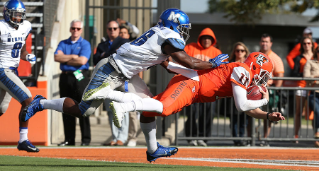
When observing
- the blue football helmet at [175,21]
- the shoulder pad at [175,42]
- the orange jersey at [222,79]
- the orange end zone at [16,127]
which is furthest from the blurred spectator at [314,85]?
the orange end zone at [16,127]

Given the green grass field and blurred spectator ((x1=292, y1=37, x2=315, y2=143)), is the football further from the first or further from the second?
blurred spectator ((x1=292, y1=37, x2=315, y2=143))

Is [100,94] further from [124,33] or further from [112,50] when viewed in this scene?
[124,33]

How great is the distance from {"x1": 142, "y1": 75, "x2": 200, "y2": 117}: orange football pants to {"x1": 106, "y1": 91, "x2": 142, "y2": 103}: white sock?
0.26 m

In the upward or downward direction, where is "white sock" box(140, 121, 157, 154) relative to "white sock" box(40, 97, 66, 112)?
downward

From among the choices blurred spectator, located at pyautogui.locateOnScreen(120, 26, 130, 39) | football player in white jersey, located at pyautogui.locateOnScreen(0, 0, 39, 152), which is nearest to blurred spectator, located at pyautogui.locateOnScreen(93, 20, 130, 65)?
blurred spectator, located at pyautogui.locateOnScreen(120, 26, 130, 39)

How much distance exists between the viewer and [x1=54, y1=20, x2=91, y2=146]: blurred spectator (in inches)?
365

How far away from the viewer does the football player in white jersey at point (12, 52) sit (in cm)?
736

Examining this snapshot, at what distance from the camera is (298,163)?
7.25 metres

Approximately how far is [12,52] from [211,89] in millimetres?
3139

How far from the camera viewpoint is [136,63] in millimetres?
6191

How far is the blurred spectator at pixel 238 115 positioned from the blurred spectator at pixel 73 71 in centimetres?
269

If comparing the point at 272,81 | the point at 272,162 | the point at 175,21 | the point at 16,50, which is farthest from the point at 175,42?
the point at 272,81

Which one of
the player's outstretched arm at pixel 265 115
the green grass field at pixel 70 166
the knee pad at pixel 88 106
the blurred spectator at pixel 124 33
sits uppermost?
the blurred spectator at pixel 124 33

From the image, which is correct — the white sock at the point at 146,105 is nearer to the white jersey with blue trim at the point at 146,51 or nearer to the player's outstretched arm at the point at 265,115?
the white jersey with blue trim at the point at 146,51
